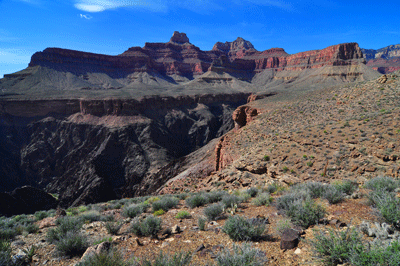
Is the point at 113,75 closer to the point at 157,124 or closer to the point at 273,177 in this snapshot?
the point at 157,124

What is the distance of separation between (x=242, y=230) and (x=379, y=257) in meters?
2.53

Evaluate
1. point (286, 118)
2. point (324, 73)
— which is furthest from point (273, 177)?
point (324, 73)

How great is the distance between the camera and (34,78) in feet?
303

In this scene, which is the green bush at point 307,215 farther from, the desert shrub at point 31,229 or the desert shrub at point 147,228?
the desert shrub at point 31,229

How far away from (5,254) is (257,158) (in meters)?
14.5

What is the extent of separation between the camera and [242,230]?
4848 mm

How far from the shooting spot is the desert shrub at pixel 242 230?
15.5ft

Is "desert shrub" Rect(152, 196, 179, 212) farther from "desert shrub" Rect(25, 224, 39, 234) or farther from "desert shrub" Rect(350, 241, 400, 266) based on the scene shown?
"desert shrub" Rect(350, 241, 400, 266)

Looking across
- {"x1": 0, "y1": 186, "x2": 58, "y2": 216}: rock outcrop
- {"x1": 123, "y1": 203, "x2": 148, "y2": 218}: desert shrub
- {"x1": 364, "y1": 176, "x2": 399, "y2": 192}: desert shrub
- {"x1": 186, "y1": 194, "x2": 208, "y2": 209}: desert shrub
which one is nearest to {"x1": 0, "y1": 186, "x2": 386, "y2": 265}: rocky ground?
{"x1": 364, "y1": 176, "x2": 399, "y2": 192}: desert shrub

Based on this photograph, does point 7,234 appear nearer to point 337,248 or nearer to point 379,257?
point 337,248

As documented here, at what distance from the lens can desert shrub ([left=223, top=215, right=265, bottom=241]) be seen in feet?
15.5

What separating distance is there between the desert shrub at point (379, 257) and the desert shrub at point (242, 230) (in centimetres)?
195

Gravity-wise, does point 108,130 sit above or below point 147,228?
below

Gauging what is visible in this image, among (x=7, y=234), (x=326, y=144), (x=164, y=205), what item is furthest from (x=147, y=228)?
(x=326, y=144)
